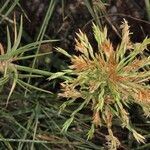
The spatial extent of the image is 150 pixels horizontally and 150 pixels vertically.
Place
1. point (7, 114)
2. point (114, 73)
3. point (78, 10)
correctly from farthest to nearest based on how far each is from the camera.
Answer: point (78, 10), point (7, 114), point (114, 73)

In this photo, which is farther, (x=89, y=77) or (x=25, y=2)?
(x=25, y=2)

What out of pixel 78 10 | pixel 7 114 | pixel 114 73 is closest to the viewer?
pixel 114 73

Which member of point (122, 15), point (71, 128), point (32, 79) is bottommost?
point (71, 128)

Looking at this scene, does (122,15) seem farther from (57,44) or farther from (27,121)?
(27,121)

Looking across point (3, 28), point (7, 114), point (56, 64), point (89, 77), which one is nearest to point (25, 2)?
point (3, 28)

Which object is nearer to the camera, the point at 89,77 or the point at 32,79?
the point at 89,77

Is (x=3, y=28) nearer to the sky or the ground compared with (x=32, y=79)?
nearer to the sky

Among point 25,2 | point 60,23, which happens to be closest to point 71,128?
point 60,23

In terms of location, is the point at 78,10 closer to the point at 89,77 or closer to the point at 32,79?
the point at 32,79

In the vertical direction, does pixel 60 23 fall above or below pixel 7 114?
above
